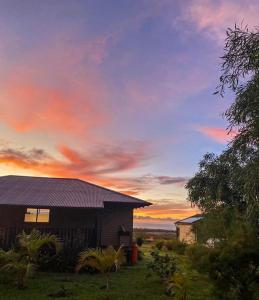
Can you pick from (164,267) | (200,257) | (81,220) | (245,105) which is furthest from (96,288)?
(81,220)

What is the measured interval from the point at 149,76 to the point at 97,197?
9755 millimetres

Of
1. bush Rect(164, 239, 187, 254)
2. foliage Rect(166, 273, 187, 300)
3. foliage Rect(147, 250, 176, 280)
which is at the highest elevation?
bush Rect(164, 239, 187, 254)

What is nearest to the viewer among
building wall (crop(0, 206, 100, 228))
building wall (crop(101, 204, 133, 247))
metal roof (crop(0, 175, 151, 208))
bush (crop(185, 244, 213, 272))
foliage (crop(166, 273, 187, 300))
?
bush (crop(185, 244, 213, 272))

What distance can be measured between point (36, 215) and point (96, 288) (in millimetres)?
11611

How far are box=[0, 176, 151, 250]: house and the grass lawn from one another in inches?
226

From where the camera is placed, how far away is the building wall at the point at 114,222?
24.9m

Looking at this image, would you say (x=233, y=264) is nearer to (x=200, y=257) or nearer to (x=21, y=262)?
(x=200, y=257)

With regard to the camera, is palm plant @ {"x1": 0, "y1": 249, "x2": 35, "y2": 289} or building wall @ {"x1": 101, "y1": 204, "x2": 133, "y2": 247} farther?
building wall @ {"x1": 101, "y1": 204, "x2": 133, "y2": 247}

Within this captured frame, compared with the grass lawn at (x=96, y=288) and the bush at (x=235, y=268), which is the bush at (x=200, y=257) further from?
the grass lawn at (x=96, y=288)

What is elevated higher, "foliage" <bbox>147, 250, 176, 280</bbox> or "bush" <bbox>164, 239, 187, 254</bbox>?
"bush" <bbox>164, 239, 187, 254</bbox>

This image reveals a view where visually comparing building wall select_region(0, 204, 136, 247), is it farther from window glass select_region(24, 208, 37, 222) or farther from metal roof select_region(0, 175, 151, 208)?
metal roof select_region(0, 175, 151, 208)

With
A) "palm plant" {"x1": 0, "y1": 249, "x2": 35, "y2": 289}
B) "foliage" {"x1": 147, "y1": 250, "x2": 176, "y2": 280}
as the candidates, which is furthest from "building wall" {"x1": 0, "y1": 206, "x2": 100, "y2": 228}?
"palm plant" {"x1": 0, "y1": 249, "x2": 35, "y2": 289}

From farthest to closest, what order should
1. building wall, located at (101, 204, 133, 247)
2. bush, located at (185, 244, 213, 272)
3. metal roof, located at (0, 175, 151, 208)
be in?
building wall, located at (101, 204, 133, 247) < metal roof, located at (0, 175, 151, 208) < bush, located at (185, 244, 213, 272)

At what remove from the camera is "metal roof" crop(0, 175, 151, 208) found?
22.3m
